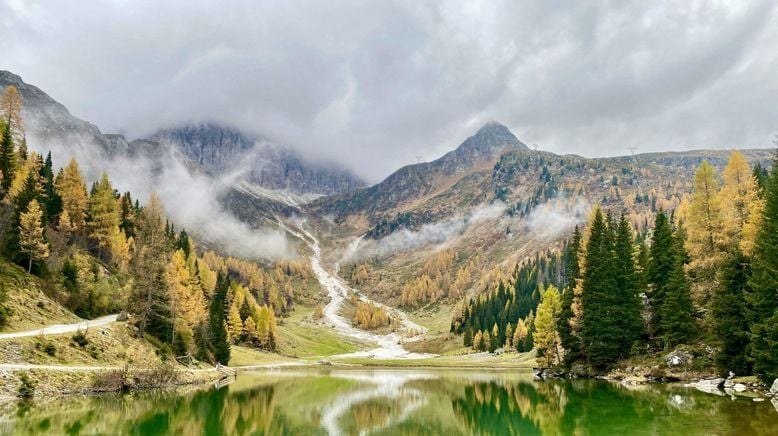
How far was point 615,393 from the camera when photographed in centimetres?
4622

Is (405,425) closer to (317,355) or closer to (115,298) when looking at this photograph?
(115,298)

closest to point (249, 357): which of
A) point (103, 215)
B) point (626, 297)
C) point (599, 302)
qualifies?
point (103, 215)

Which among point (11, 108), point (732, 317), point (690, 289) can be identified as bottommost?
point (732, 317)

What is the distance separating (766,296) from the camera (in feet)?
127

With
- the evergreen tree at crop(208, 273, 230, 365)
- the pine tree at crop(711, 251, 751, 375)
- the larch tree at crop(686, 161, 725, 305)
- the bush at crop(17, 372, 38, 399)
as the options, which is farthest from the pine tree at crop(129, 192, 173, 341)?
the larch tree at crop(686, 161, 725, 305)

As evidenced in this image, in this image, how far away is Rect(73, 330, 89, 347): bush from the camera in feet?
163

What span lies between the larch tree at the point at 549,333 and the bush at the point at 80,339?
62.9m

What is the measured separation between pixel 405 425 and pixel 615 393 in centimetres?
2280

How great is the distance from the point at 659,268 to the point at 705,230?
10083 millimetres

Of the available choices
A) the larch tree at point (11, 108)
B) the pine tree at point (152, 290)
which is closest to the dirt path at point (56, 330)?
the pine tree at point (152, 290)

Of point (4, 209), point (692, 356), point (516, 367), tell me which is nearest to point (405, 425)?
point (692, 356)

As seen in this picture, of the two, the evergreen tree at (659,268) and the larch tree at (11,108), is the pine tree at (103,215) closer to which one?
the larch tree at (11,108)

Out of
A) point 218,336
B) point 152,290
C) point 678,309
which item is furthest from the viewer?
point 218,336

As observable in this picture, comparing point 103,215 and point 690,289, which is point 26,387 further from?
point 690,289
